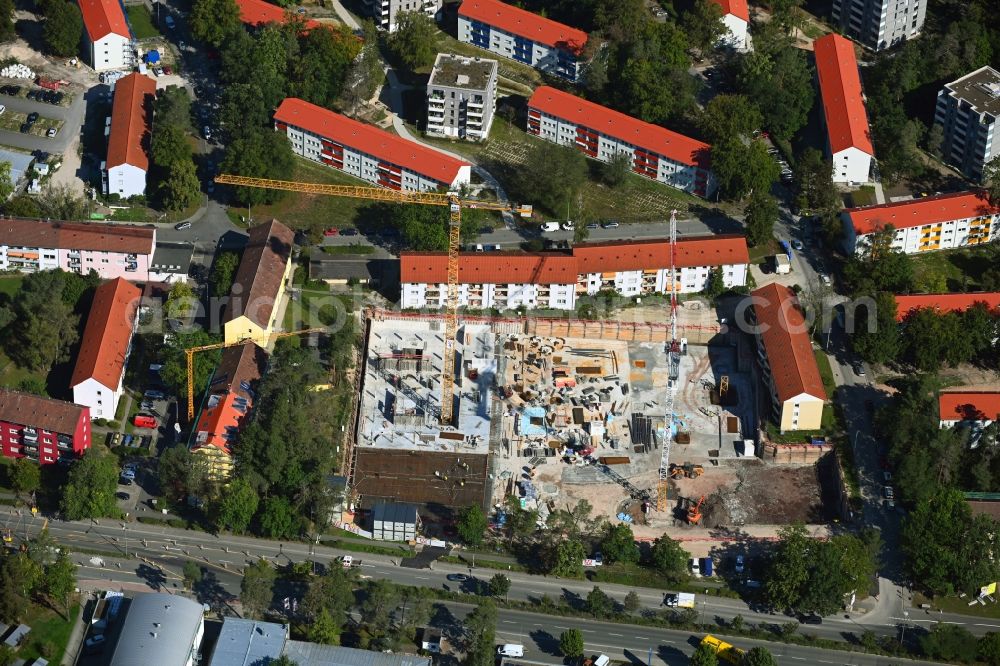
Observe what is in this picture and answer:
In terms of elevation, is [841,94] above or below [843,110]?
above

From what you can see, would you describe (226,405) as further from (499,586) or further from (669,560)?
(669,560)

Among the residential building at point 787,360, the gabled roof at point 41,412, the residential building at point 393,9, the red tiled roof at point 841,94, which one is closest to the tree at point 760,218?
the residential building at point 787,360

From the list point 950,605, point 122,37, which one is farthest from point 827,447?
point 122,37

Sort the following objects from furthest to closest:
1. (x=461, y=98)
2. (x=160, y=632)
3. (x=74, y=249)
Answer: (x=461, y=98) → (x=74, y=249) → (x=160, y=632)

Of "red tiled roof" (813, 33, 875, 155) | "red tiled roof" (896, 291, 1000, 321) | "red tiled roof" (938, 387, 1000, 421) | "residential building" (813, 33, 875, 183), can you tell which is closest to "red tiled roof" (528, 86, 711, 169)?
"residential building" (813, 33, 875, 183)

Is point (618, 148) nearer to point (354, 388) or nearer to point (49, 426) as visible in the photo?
point (354, 388)

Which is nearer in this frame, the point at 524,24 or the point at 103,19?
the point at 103,19

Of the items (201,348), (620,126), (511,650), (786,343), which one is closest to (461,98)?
(620,126)
